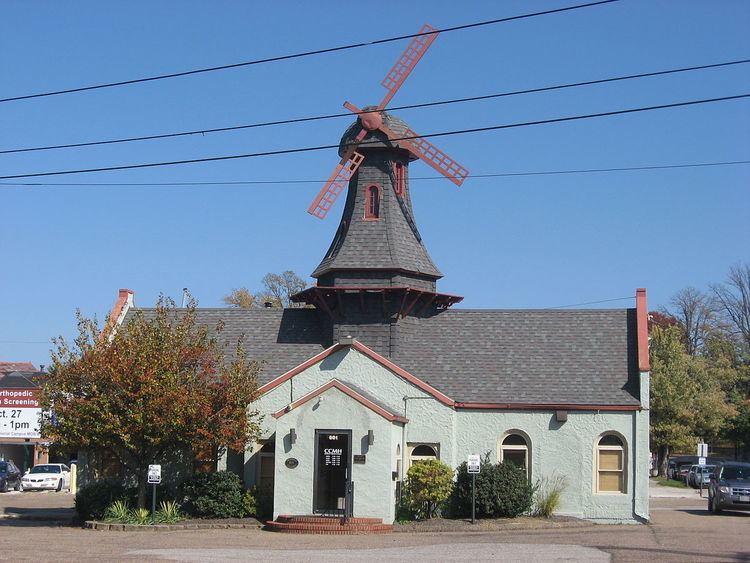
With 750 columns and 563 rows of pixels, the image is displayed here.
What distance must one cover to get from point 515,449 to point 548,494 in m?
1.64

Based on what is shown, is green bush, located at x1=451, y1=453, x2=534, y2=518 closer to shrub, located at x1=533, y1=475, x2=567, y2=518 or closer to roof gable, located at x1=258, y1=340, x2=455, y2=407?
shrub, located at x1=533, y1=475, x2=567, y2=518

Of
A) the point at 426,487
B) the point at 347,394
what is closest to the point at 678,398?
the point at 426,487

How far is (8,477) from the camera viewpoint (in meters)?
47.2

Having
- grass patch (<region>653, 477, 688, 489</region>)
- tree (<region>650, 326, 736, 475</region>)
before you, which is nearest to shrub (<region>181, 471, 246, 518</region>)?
grass patch (<region>653, 477, 688, 489</region>)

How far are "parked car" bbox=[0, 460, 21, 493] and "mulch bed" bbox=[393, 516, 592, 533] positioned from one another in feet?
80.6

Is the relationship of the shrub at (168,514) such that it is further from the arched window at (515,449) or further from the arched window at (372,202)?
the arched window at (372,202)

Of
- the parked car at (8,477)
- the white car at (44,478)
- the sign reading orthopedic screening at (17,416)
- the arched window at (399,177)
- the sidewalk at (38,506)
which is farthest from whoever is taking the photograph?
the sign reading orthopedic screening at (17,416)

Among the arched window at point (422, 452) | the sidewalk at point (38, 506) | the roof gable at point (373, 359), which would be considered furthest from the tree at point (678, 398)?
the sidewalk at point (38, 506)

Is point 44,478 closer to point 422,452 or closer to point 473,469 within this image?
point 422,452

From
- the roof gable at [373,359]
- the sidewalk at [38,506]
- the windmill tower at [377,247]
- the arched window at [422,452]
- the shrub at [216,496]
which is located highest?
the windmill tower at [377,247]

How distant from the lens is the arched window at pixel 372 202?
35062 millimetres

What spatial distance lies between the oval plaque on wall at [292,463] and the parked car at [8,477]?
897 inches

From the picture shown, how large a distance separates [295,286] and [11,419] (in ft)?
97.6

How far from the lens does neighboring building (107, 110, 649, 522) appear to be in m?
29.1
